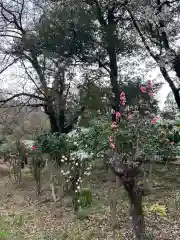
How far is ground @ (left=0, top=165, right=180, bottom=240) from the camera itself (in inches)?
183

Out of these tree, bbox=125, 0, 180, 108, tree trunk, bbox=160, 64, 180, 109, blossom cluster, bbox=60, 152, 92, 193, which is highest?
tree, bbox=125, 0, 180, 108

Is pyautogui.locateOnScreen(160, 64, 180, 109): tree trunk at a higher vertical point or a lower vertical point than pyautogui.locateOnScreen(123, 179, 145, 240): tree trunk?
higher

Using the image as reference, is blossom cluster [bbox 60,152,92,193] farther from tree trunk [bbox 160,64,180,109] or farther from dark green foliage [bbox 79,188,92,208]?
tree trunk [bbox 160,64,180,109]

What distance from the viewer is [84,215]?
17.7ft

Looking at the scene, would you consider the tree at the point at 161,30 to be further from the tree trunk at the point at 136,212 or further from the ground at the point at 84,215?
the tree trunk at the point at 136,212

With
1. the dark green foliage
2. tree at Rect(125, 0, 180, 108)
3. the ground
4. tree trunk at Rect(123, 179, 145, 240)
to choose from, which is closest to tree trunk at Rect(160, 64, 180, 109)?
tree at Rect(125, 0, 180, 108)

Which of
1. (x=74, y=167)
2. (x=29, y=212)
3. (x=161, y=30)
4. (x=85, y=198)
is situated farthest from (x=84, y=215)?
(x=161, y=30)

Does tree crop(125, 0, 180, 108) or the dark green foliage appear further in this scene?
tree crop(125, 0, 180, 108)

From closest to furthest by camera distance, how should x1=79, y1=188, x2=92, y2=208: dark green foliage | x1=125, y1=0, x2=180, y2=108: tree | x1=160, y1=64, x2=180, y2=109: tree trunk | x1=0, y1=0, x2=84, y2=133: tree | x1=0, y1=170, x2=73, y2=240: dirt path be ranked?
x1=0, y1=170, x2=73, y2=240: dirt path < x1=79, y1=188, x2=92, y2=208: dark green foliage < x1=125, y1=0, x2=180, y2=108: tree < x1=160, y1=64, x2=180, y2=109: tree trunk < x1=0, y1=0, x2=84, y2=133: tree

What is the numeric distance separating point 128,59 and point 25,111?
136 inches

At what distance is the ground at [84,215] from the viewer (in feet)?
15.3

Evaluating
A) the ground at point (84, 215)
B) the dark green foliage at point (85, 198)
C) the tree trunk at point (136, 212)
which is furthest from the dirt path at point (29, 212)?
the tree trunk at point (136, 212)

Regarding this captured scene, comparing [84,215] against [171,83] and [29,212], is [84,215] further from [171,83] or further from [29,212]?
[171,83]

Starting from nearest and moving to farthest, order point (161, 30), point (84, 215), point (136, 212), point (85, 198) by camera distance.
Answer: point (136, 212), point (84, 215), point (85, 198), point (161, 30)
